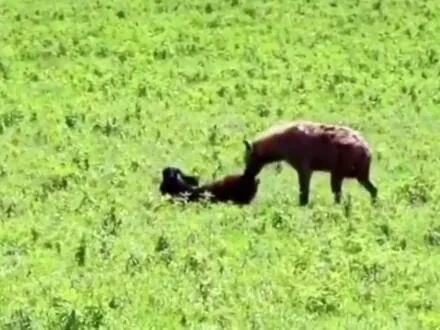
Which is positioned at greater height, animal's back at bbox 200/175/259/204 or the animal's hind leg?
the animal's hind leg

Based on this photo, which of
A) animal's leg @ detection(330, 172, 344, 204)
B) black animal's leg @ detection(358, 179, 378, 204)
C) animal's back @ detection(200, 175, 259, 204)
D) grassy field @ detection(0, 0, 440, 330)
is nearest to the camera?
grassy field @ detection(0, 0, 440, 330)

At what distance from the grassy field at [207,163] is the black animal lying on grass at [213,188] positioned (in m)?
0.31

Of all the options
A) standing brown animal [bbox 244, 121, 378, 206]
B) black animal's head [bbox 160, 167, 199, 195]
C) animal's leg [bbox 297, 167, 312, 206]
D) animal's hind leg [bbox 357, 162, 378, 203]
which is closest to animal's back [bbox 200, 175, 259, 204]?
black animal's head [bbox 160, 167, 199, 195]

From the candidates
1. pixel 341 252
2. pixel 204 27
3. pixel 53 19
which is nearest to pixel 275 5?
pixel 204 27

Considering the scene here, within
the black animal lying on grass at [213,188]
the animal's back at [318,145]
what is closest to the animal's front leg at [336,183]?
the animal's back at [318,145]

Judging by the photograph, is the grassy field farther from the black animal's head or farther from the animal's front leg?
the black animal's head

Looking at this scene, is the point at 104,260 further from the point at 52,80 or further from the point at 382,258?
the point at 52,80

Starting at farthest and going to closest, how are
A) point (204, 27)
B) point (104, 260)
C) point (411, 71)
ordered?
point (204, 27) < point (411, 71) < point (104, 260)

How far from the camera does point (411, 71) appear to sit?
3316 cm

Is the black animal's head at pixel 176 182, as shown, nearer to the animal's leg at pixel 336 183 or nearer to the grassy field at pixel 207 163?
the grassy field at pixel 207 163

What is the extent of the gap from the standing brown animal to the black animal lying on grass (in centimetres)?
52

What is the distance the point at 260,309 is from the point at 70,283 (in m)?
1.90

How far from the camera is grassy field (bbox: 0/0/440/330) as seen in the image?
40.6 ft

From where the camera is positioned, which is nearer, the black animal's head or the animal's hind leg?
the animal's hind leg
